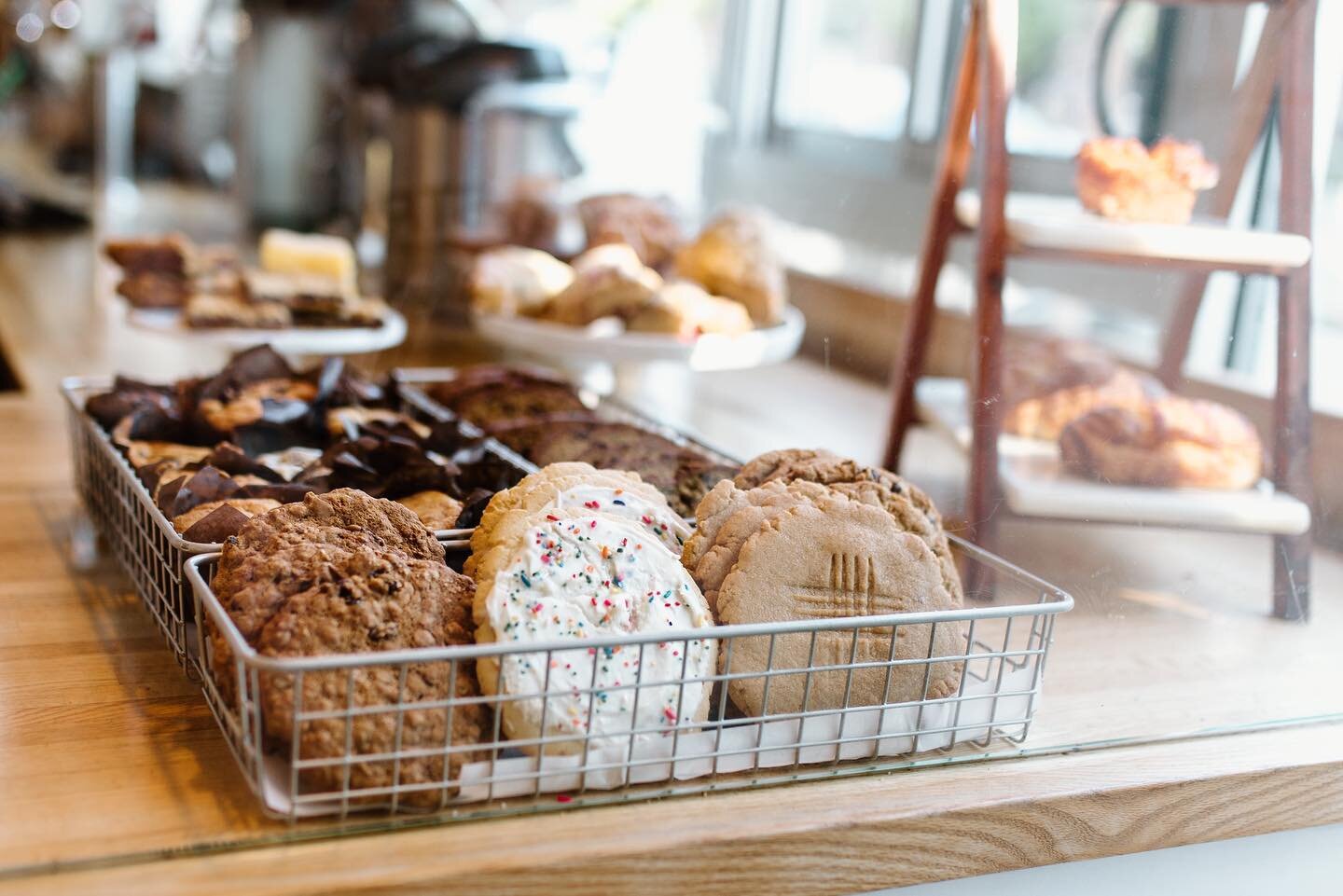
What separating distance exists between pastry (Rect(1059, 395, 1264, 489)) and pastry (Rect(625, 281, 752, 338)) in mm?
374

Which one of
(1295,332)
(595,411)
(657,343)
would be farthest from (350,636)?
(1295,332)

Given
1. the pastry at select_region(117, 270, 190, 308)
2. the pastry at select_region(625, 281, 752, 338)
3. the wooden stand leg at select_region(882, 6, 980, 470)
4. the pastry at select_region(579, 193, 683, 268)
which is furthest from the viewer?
the pastry at select_region(579, 193, 683, 268)

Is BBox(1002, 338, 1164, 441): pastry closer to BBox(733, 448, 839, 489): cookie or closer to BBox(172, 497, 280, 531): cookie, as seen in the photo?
BBox(733, 448, 839, 489): cookie

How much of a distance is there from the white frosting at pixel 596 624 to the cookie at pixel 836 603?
1.1 inches

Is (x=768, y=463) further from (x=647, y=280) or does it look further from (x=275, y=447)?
(x=647, y=280)

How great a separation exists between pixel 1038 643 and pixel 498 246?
95 cm

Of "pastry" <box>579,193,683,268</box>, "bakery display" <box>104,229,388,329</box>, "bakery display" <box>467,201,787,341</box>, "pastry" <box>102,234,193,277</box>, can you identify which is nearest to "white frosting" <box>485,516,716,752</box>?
"bakery display" <box>467,201,787,341</box>

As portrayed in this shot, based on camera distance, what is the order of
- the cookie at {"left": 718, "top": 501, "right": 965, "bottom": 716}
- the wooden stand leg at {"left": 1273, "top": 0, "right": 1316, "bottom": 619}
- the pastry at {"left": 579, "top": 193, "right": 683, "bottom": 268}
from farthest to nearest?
the pastry at {"left": 579, "top": 193, "right": 683, "bottom": 268}, the wooden stand leg at {"left": 1273, "top": 0, "right": 1316, "bottom": 619}, the cookie at {"left": 718, "top": 501, "right": 965, "bottom": 716}

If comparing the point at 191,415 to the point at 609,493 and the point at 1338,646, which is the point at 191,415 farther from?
the point at 1338,646

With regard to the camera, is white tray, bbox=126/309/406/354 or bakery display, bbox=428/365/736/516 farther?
white tray, bbox=126/309/406/354

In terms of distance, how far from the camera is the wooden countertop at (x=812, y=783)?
583 mm

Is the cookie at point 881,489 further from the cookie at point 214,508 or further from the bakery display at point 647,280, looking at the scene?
the bakery display at point 647,280

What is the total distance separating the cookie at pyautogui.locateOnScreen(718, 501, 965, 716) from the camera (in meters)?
0.68

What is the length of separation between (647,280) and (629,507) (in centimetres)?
61
